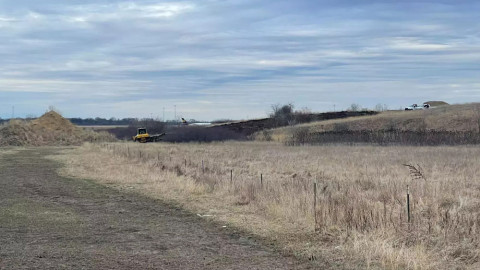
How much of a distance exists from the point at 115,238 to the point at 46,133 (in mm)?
60830

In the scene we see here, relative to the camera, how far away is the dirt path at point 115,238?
7.81 m

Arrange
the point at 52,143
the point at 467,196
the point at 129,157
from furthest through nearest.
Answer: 1. the point at 52,143
2. the point at 129,157
3. the point at 467,196

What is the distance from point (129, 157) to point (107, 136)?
1673 inches

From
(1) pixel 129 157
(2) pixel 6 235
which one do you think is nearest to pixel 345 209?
(2) pixel 6 235

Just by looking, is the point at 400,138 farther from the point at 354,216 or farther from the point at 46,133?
the point at 354,216

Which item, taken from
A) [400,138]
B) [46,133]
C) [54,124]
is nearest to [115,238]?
[400,138]

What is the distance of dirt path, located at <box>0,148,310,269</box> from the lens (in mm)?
7812

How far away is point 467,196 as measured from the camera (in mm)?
13672

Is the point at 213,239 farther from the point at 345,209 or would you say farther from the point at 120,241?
the point at 345,209

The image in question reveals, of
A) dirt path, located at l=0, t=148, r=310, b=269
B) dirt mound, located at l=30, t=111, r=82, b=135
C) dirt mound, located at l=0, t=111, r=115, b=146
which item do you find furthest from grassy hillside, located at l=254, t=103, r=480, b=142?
dirt path, located at l=0, t=148, r=310, b=269

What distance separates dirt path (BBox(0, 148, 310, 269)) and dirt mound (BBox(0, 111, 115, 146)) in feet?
164

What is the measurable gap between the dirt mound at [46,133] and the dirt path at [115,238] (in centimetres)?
4990

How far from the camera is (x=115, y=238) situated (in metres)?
9.59

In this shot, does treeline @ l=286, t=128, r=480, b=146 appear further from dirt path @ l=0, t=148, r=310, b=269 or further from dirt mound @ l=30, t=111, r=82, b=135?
dirt path @ l=0, t=148, r=310, b=269
